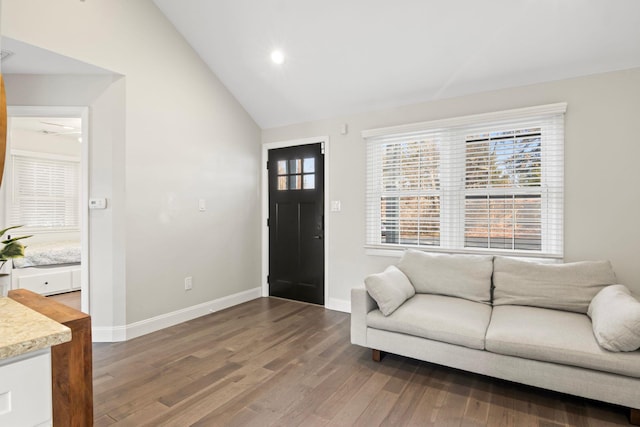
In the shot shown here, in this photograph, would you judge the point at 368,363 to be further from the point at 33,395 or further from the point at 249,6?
the point at 249,6

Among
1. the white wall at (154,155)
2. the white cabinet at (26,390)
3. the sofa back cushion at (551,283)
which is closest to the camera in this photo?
the white cabinet at (26,390)

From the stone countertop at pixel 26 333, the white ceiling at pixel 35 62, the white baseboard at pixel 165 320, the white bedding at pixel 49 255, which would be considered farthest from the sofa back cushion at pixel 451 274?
the white bedding at pixel 49 255

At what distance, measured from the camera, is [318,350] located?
2928 millimetres

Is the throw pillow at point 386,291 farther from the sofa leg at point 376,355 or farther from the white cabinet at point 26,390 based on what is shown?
the white cabinet at point 26,390

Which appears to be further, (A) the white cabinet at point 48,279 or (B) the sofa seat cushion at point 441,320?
(A) the white cabinet at point 48,279

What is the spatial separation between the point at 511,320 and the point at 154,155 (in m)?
3.44

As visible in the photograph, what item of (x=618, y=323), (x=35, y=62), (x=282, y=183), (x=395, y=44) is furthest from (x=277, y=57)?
(x=618, y=323)

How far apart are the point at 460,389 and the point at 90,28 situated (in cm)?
405

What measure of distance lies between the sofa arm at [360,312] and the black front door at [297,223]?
1418 mm

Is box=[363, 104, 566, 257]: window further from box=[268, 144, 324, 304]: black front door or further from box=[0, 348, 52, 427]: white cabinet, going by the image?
box=[0, 348, 52, 427]: white cabinet

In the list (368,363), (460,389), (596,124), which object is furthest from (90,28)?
(596,124)

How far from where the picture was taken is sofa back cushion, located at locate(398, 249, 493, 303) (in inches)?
113

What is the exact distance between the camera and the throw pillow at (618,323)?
186cm

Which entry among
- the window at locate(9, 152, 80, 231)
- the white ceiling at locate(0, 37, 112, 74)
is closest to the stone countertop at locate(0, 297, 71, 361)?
the white ceiling at locate(0, 37, 112, 74)
